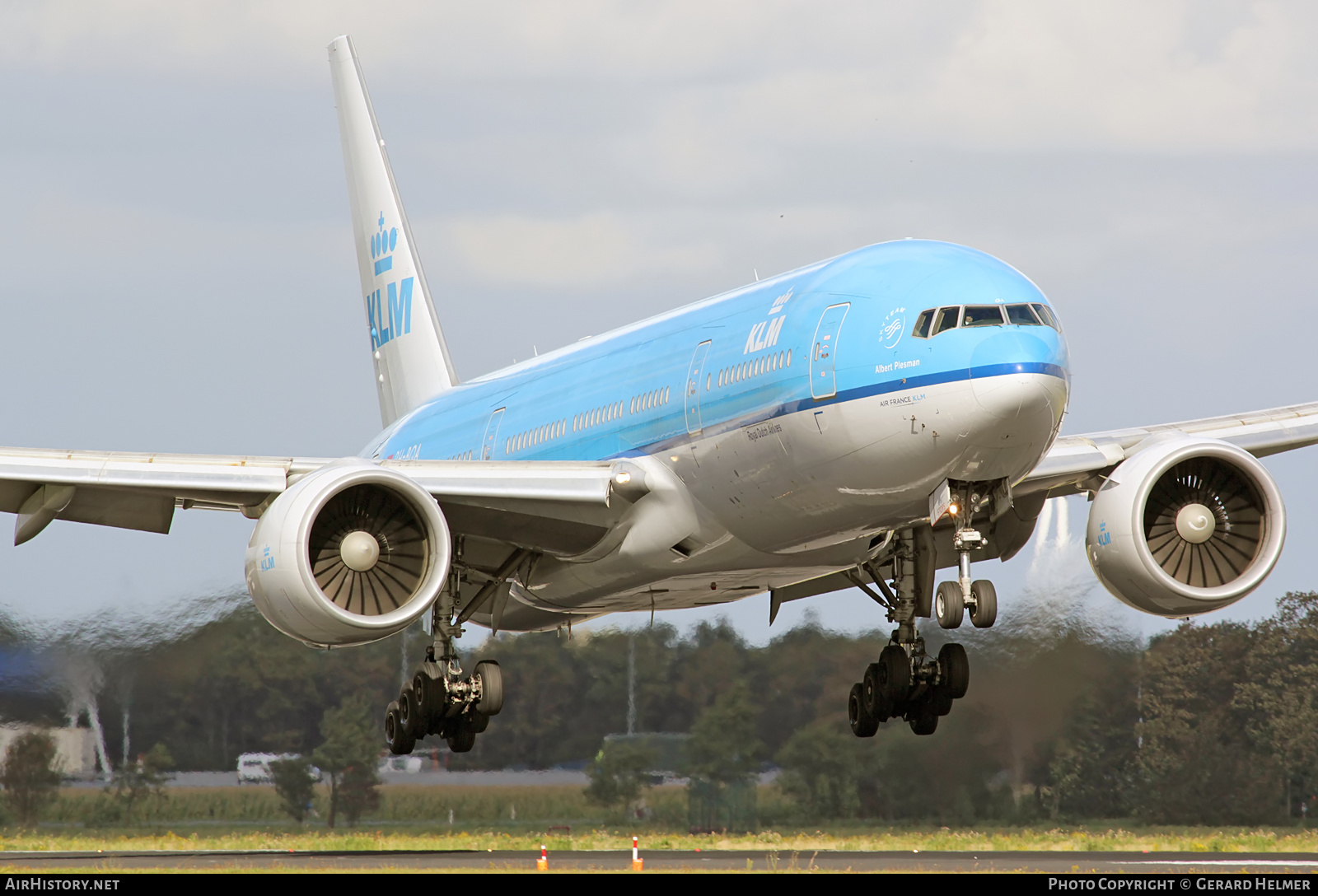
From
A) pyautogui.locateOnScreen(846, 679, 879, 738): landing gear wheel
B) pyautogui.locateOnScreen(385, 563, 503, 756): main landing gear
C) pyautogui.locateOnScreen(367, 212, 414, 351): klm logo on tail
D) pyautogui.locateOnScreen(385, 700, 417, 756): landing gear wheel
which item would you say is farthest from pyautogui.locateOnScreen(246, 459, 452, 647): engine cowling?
pyautogui.locateOnScreen(367, 212, 414, 351): klm logo on tail

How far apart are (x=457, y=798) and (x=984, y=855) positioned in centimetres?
914

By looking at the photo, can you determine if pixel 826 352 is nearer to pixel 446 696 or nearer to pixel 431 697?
pixel 446 696

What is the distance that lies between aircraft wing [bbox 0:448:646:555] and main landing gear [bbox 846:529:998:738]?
3734 millimetres

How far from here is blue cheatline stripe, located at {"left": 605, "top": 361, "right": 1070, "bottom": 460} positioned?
60.3ft

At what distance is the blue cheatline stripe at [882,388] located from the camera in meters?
18.4

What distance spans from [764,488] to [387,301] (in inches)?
670

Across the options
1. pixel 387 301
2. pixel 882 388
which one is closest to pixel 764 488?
pixel 882 388

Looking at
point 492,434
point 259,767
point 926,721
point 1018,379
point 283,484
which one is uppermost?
point 492,434

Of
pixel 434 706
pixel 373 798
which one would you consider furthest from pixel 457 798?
pixel 434 706

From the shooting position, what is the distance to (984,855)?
31188 mm

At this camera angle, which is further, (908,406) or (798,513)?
(798,513)

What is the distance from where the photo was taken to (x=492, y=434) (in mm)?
27547
